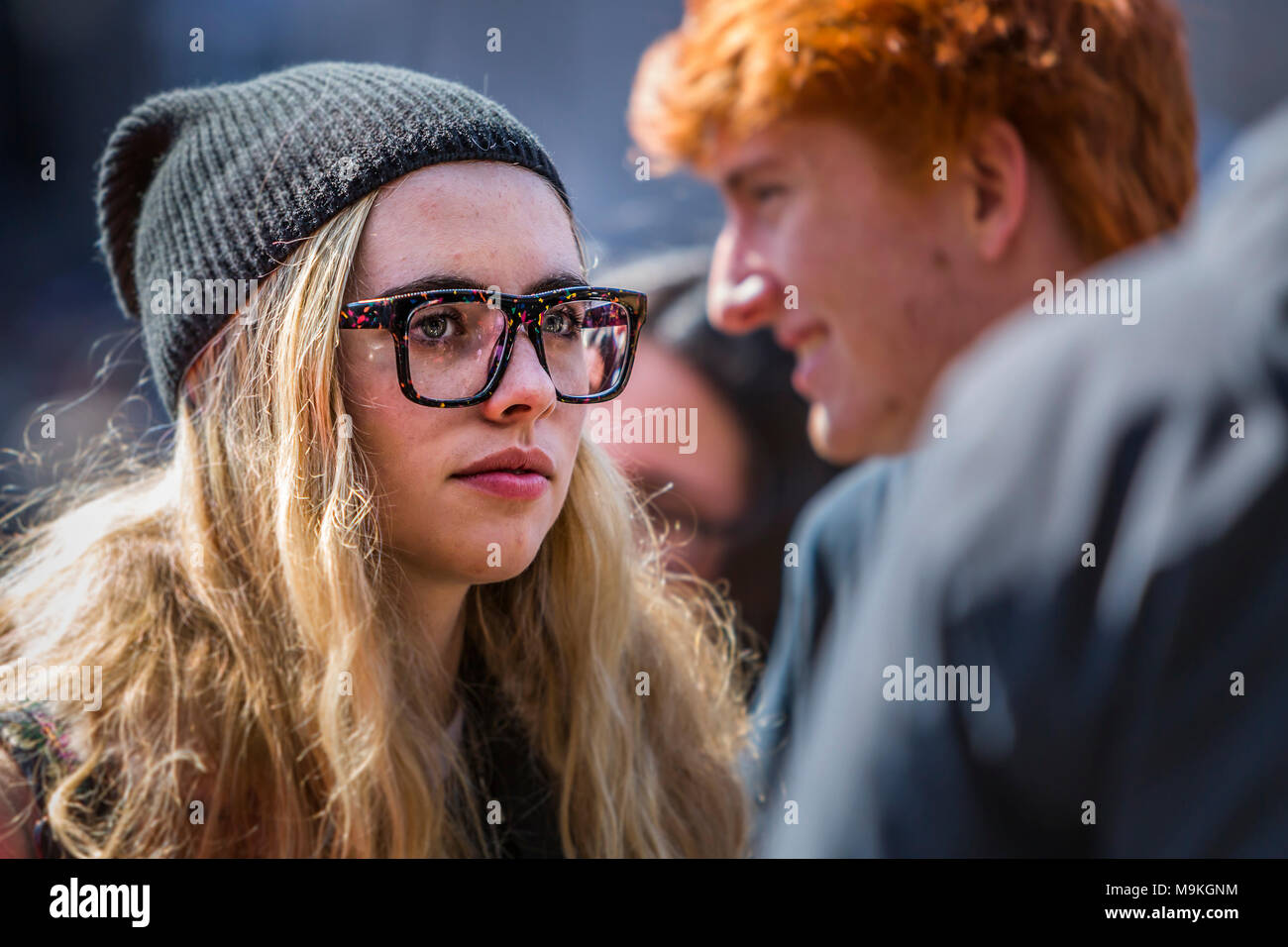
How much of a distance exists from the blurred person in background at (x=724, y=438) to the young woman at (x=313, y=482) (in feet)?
3.58

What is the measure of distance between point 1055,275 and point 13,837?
231 cm

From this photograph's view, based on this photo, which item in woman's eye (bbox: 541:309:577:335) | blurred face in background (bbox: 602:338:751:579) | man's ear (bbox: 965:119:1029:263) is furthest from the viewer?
blurred face in background (bbox: 602:338:751:579)

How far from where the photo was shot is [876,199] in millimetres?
2445

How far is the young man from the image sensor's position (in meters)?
2.27

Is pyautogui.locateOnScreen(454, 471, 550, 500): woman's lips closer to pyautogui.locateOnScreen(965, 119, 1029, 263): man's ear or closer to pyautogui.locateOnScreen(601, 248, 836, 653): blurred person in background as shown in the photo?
pyautogui.locateOnScreen(601, 248, 836, 653): blurred person in background

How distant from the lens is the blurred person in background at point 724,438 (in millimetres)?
2680

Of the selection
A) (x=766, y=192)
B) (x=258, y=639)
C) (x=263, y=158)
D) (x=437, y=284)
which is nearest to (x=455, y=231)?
(x=437, y=284)

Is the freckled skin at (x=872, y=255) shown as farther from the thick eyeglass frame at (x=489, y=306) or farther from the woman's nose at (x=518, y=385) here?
the woman's nose at (x=518, y=385)

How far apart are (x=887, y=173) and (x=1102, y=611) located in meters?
2.06

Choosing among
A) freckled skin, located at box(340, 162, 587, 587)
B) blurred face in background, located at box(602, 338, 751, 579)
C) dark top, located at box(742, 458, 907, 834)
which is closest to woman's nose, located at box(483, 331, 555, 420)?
freckled skin, located at box(340, 162, 587, 587)

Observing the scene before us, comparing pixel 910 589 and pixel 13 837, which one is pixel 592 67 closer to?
pixel 13 837

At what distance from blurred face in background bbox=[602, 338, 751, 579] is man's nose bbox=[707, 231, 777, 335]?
0.18m

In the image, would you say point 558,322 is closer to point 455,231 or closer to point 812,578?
point 455,231

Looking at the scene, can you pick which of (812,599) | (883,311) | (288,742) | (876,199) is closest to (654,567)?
(812,599)
